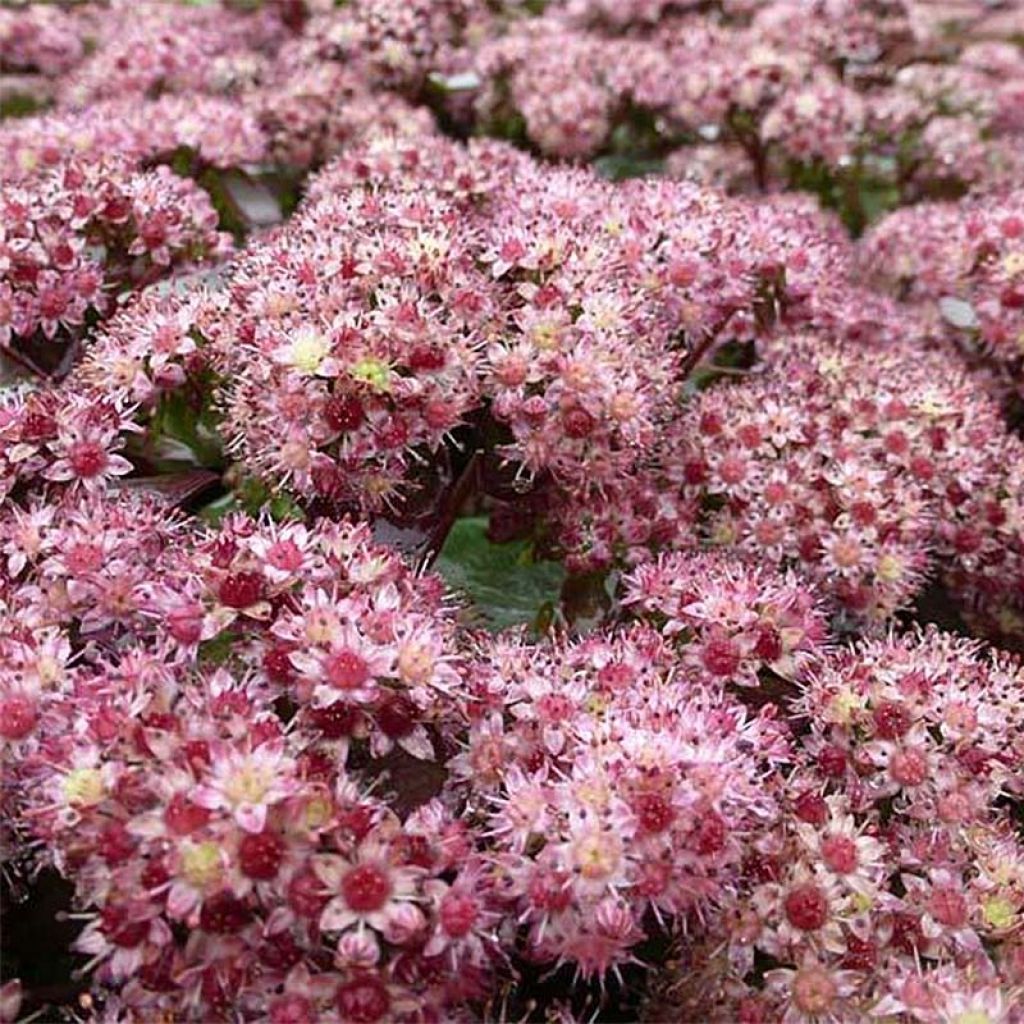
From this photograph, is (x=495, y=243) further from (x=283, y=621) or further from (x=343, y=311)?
(x=283, y=621)

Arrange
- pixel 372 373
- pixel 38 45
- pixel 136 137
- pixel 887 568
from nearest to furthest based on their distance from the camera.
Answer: pixel 372 373 → pixel 887 568 → pixel 136 137 → pixel 38 45

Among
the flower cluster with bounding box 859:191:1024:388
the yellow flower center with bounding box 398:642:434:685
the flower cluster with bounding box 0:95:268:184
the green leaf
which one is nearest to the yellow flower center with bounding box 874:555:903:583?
the green leaf

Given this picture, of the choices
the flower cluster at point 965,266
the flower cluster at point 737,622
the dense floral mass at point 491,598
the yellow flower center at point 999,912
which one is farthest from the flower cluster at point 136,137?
the yellow flower center at point 999,912

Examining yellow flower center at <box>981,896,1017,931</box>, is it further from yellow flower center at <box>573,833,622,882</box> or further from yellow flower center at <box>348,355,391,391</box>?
yellow flower center at <box>348,355,391,391</box>

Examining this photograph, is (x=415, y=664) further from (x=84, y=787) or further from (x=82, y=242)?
(x=82, y=242)

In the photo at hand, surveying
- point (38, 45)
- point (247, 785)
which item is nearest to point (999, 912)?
point (247, 785)

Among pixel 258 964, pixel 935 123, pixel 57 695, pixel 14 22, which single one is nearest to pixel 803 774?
pixel 258 964

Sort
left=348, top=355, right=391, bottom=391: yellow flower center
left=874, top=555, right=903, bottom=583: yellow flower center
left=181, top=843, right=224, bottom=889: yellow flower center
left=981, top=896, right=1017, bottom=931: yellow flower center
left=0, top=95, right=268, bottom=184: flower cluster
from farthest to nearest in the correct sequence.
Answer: left=0, top=95, right=268, bottom=184: flower cluster
left=874, top=555, right=903, bottom=583: yellow flower center
left=348, top=355, right=391, bottom=391: yellow flower center
left=981, top=896, right=1017, bottom=931: yellow flower center
left=181, top=843, right=224, bottom=889: yellow flower center
